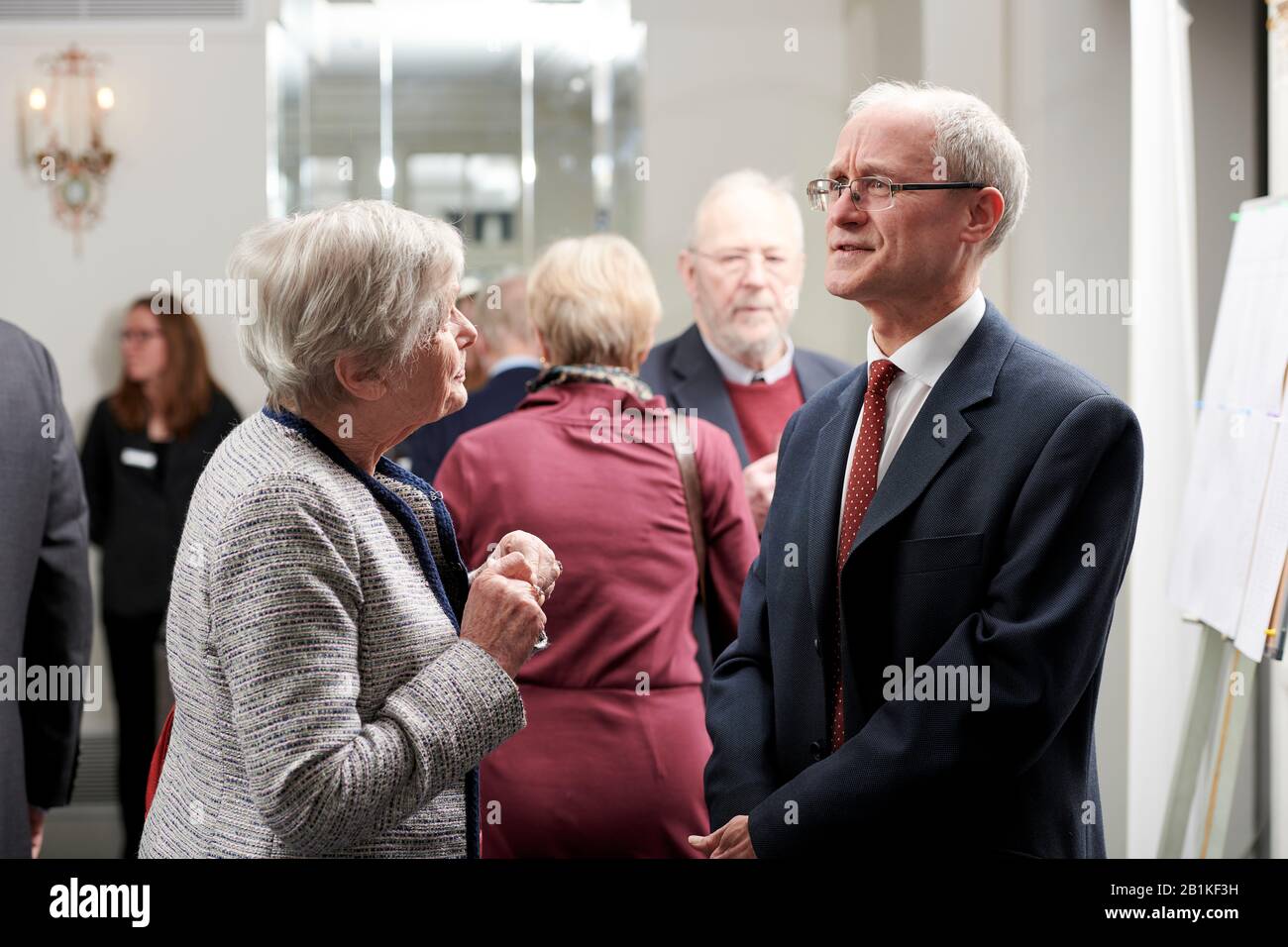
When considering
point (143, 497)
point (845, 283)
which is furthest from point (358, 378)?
point (143, 497)

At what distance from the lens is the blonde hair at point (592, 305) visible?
256 centimetres

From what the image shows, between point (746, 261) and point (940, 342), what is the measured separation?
150cm

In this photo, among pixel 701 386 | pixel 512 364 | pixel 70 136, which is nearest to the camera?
pixel 701 386

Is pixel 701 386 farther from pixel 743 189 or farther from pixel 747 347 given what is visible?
pixel 743 189

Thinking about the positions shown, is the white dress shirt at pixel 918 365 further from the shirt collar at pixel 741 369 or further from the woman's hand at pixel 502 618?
the shirt collar at pixel 741 369

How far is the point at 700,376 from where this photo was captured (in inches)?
125

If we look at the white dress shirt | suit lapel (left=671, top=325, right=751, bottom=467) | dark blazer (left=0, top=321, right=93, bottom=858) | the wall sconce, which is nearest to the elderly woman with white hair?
the white dress shirt

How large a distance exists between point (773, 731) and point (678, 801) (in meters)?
0.53

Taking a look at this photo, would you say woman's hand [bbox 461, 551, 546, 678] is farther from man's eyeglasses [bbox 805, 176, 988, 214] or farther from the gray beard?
the gray beard

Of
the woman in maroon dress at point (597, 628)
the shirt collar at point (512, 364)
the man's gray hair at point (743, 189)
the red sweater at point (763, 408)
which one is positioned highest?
→ the man's gray hair at point (743, 189)

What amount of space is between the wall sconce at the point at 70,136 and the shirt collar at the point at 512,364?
223 cm

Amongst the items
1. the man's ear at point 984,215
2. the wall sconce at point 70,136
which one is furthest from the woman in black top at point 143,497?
the man's ear at point 984,215

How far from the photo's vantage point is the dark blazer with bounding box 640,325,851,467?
308cm
